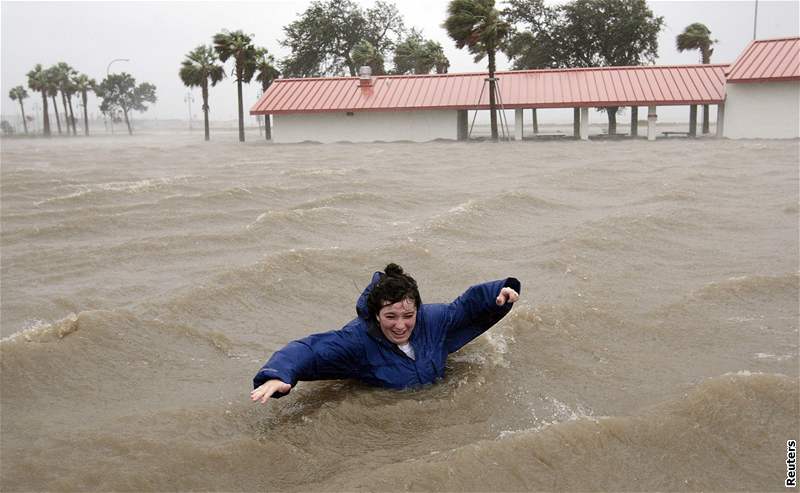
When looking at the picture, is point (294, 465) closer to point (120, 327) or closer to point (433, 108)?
point (120, 327)

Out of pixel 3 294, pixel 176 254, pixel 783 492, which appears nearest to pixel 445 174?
pixel 176 254

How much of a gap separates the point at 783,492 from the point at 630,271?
4.56 m

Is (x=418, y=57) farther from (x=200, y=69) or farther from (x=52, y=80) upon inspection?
(x=52, y=80)

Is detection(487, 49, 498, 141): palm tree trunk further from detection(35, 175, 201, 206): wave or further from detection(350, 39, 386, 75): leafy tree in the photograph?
detection(350, 39, 386, 75): leafy tree

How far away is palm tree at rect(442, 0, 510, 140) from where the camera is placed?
3256cm

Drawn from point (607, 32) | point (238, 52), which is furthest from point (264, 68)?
point (607, 32)

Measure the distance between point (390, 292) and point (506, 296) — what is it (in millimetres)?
773

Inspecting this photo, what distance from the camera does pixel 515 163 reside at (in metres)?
20.2

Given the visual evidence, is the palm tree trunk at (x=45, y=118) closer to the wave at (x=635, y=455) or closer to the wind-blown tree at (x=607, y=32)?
the wind-blown tree at (x=607, y=32)

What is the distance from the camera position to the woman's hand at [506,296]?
16.3 feet

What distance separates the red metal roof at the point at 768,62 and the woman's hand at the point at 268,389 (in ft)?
96.7

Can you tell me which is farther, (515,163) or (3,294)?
(515,163)

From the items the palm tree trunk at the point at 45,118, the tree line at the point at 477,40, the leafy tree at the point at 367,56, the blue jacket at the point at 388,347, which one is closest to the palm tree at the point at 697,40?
the tree line at the point at 477,40

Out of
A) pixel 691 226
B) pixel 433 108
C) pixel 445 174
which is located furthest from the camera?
pixel 433 108
